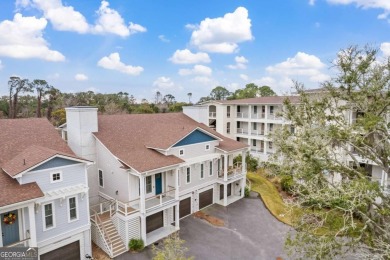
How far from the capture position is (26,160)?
1384 cm

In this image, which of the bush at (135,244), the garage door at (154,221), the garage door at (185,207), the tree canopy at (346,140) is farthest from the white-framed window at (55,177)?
the tree canopy at (346,140)

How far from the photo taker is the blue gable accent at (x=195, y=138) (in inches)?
875

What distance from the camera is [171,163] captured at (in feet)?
64.3

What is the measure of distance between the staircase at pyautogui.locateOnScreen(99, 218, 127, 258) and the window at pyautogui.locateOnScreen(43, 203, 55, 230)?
377 cm

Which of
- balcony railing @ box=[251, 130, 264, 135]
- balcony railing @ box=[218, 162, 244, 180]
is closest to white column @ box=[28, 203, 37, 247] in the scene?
balcony railing @ box=[218, 162, 244, 180]

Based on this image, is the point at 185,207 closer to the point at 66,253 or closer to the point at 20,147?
the point at 66,253

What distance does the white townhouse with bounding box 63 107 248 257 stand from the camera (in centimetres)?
1789

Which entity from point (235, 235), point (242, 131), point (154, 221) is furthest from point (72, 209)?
point (242, 131)

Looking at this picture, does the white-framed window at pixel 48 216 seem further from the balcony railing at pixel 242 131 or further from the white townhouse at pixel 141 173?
the balcony railing at pixel 242 131

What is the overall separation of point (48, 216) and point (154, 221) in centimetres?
782

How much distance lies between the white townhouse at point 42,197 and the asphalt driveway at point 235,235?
12.6 ft

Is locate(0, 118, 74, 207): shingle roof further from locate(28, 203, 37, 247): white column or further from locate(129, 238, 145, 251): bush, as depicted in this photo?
locate(129, 238, 145, 251): bush

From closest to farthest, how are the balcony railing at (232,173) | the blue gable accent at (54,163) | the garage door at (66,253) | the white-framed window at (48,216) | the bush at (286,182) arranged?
the blue gable accent at (54,163), the white-framed window at (48,216), the garage door at (66,253), the balcony railing at (232,173), the bush at (286,182)

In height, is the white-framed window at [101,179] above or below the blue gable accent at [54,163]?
below
